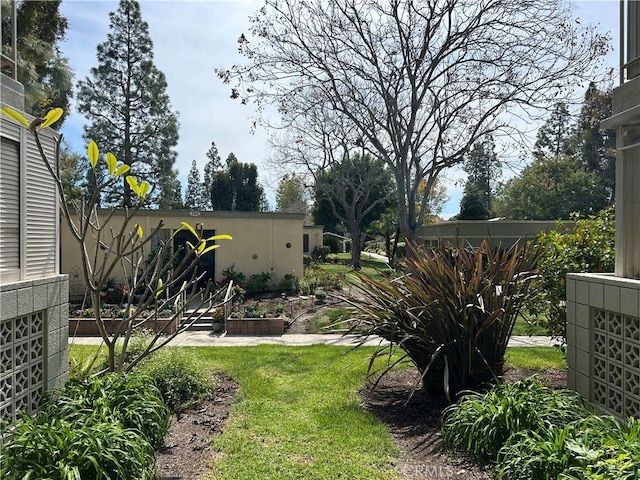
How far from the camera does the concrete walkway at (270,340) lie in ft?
29.9

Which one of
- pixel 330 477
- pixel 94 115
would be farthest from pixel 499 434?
pixel 94 115

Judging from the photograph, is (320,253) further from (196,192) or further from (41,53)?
(196,192)

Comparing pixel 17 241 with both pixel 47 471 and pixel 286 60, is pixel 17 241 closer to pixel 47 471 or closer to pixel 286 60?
pixel 47 471

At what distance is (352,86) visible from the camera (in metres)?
14.2

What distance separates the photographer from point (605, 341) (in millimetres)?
4012

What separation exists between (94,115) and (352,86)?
20262 mm

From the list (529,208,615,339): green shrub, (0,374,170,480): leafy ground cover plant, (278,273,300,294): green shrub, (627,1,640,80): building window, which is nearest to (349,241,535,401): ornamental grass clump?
(529,208,615,339): green shrub

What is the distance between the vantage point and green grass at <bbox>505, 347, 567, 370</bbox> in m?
6.90

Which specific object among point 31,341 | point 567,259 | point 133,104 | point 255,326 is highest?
point 133,104

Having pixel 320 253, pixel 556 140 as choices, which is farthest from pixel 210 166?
pixel 556 140

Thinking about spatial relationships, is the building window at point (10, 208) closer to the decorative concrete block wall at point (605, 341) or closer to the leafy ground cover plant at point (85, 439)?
the leafy ground cover plant at point (85, 439)

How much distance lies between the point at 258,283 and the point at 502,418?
11.7 m

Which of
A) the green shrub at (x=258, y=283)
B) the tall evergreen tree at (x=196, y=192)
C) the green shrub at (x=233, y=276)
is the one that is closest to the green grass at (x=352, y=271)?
the green shrub at (x=258, y=283)

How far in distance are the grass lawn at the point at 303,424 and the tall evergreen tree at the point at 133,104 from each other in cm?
2256
